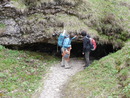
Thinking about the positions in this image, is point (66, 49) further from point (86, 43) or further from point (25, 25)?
point (25, 25)

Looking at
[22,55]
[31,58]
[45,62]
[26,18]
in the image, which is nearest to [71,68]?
[45,62]

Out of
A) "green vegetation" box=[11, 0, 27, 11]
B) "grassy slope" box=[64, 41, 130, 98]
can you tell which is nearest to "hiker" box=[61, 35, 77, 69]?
"grassy slope" box=[64, 41, 130, 98]

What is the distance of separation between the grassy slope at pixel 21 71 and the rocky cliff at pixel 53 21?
4.58ft

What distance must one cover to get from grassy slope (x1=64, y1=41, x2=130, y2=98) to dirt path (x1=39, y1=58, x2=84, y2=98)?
0.57m

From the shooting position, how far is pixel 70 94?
8422mm

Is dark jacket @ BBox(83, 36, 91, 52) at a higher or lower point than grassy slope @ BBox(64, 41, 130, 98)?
higher

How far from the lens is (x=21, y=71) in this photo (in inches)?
408

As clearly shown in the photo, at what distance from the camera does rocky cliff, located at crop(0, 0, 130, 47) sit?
12.9 m

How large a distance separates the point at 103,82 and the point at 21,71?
16.8 ft

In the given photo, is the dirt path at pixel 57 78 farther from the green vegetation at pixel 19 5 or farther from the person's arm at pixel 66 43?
the green vegetation at pixel 19 5

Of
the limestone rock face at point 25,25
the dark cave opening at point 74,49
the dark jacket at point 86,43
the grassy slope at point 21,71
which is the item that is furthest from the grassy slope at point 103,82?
the limestone rock face at point 25,25

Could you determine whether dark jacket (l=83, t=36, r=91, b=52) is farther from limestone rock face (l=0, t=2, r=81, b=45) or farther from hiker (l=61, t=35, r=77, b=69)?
limestone rock face (l=0, t=2, r=81, b=45)

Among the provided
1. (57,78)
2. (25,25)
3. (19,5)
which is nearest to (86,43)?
(57,78)

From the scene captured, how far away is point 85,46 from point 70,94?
3.80 metres
